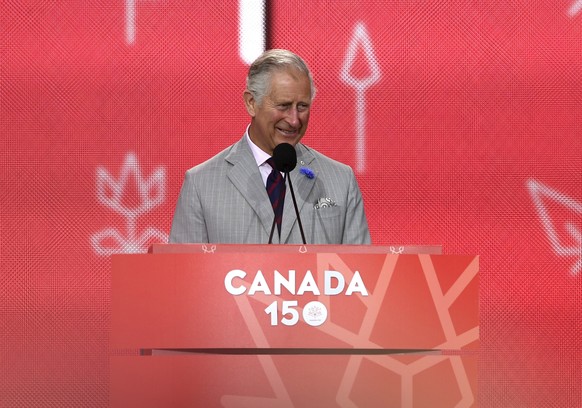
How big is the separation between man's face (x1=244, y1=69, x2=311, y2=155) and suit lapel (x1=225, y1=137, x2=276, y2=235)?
0.24ft

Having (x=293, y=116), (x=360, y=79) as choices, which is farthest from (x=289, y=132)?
(x=360, y=79)

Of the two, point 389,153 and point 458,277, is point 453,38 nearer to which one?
point 389,153

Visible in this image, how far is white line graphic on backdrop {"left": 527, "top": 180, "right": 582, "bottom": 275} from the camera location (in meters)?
3.02

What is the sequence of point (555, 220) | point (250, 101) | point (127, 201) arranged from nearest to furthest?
point (250, 101)
point (127, 201)
point (555, 220)

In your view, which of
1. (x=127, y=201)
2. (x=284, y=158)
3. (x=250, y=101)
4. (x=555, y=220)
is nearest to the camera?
(x=284, y=158)

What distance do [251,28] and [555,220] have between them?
118 cm

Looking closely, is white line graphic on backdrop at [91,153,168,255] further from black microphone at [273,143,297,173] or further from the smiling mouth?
black microphone at [273,143,297,173]

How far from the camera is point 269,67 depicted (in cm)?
218

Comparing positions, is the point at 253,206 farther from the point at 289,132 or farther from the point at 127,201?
the point at 127,201

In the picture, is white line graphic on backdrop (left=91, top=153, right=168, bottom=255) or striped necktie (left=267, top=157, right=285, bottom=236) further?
white line graphic on backdrop (left=91, top=153, right=168, bottom=255)

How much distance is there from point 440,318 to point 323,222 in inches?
24.7

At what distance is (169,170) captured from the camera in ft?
9.68

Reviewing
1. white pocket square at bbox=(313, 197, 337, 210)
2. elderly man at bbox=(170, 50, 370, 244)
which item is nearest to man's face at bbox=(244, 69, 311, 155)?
elderly man at bbox=(170, 50, 370, 244)

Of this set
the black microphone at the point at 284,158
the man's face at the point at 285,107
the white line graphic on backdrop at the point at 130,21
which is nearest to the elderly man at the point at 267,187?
the man's face at the point at 285,107
